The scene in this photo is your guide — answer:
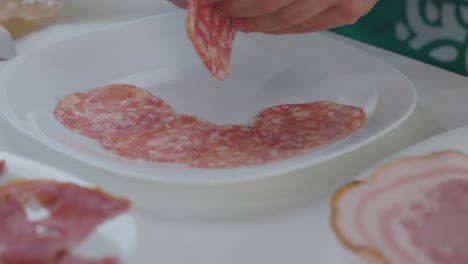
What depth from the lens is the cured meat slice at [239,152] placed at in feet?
3.14

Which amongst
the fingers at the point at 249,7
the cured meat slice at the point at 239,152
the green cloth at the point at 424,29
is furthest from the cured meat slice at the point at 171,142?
the green cloth at the point at 424,29

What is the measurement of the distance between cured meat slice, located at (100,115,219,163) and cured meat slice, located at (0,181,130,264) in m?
0.19

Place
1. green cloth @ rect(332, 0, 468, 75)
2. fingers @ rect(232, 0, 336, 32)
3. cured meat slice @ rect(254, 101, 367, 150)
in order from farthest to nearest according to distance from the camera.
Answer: green cloth @ rect(332, 0, 468, 75), fingers @ rect(232, 0, 336, 32), cured meat slice @ rect(254, 101, 367, 150)

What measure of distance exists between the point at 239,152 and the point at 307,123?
0.16 meters

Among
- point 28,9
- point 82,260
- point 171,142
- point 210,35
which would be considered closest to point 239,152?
point 171,142

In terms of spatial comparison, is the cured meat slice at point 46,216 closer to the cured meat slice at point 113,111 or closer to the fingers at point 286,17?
the cured meat slice at point 113,111

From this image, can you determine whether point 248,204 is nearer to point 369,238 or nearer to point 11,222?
point 369,238

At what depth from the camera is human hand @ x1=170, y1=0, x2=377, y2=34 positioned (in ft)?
3.63

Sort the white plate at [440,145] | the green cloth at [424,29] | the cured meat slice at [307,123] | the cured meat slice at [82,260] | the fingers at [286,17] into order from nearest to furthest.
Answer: the cured meat slice at [82,260]
the white plate at [440,145]
the cured meat slice at [307,123]
the fingers at [286,17]
the green cloth at [424,29]

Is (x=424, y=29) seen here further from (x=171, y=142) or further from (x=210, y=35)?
(x=171, y=142)

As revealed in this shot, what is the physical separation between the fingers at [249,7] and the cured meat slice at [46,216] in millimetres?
448

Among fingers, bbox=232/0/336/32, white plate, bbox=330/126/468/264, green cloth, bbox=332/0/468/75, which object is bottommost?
green cloth, bbox=332/0/468/75

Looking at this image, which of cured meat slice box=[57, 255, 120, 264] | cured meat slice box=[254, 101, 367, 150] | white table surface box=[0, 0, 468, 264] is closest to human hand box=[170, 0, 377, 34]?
cured meat slice box=[254, 101, 367, 150]

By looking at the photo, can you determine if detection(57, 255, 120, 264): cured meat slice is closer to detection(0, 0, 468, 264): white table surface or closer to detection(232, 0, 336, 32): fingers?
detection(0, 0, 468, 264): white table surface
